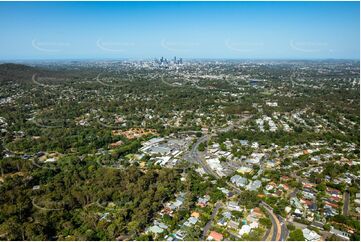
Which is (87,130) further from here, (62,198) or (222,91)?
(222,91)

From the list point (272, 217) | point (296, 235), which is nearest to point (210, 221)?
A: point (272, 217)

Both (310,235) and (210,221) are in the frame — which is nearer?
(310,235)

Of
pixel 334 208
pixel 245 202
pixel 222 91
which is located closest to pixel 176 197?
pixel 245 202

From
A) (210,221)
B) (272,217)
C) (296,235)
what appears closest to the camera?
(296,235)

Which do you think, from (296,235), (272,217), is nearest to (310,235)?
(296,235)

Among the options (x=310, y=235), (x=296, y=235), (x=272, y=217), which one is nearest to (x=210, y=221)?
(x=272, y=217)

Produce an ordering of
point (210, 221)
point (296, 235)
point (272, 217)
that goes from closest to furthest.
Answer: point (296, 235) < point (210, 221) < point (272, 217)

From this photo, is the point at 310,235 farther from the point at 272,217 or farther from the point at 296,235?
the point at 272,217

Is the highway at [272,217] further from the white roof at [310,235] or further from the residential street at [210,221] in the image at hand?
the residential street at [210,221]

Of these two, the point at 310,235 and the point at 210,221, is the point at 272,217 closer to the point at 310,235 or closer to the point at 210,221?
the point at 310,235

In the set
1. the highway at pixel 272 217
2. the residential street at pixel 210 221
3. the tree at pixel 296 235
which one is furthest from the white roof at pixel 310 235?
the residential street at pixel 210 221

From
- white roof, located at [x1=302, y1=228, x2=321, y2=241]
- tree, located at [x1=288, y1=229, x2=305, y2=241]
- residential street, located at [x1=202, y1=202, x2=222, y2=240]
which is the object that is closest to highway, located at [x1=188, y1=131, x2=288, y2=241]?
tree, located at [x1=288, y1=229, x2=305, y2=241]
